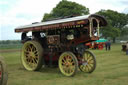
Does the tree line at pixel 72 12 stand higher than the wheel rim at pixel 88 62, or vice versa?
the tree line at pixel 72 12

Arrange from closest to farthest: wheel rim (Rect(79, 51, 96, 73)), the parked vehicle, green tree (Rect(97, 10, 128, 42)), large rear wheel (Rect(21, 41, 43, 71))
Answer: the parked vehicle → wheel rim (Rect(79, 51, 96, 73)) → large rear wheel (Rect(21, 41, 43, 71)) → green tree (Rect(97, 10, 128, 42))

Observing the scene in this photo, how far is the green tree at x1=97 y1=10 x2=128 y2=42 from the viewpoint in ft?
164

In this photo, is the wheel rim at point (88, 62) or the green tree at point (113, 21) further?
the green tree at point (113, 21)

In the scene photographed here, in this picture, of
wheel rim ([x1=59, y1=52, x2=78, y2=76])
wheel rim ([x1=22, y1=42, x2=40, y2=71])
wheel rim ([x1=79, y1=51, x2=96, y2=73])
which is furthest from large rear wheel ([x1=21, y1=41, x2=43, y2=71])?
wheel rim ([x1=79, y1=51, x2=96, y2=73])

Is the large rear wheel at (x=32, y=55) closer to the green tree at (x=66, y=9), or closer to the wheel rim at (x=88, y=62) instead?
the wheel rim at (x=88, y=62)

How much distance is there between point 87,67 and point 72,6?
1437 inches

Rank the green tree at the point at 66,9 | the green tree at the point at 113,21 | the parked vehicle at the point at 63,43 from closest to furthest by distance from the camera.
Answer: the parked vehicle at the point at 63,43 < the green tree at the point at 66,9 < the green tree at the point at 113,21

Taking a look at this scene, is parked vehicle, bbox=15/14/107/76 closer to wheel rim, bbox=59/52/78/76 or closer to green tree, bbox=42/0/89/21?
wheel rim, bbox=59/52/78/76

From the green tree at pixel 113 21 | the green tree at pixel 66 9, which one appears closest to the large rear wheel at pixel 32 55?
the green tree at pixel 66 9

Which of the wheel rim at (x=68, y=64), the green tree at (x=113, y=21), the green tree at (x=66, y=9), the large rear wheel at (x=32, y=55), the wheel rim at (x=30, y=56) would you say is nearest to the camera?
the wheel rim at (x=68, y=64)

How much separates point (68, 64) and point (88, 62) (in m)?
1.29

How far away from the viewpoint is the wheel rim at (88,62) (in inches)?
336

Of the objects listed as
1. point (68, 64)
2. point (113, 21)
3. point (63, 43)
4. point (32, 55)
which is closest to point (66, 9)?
point (113, 21)

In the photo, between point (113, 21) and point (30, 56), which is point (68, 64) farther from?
point (113, 21)
